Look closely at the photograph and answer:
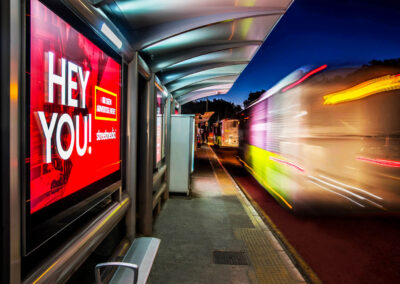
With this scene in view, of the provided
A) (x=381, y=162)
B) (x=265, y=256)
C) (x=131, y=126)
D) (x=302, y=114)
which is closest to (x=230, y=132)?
(x=302, y=114)

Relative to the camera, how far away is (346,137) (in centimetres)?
506

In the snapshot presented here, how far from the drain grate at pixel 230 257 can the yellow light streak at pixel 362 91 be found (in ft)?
11.2

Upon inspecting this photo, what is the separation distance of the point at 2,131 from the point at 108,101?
1439 mm

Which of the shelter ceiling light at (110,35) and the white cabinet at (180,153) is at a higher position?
the shelter ceiling light at (110,35)

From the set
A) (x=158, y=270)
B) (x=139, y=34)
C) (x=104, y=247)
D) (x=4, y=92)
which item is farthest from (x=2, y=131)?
(x=158, y=270)

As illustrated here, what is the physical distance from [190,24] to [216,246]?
11.6 ft

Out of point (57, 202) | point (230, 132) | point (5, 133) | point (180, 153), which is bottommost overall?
point (180, 153)

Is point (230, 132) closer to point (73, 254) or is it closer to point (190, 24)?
point (190, 24)

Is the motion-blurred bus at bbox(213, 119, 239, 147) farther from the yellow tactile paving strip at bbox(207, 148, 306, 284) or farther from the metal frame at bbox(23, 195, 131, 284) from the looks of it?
the metal frame at bbox(23, 195, 131, 284)

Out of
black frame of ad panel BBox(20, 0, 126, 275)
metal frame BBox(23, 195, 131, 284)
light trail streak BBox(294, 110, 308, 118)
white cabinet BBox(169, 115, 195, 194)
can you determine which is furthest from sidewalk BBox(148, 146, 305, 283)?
light trail streak BBox(294, 110, 308, 118)

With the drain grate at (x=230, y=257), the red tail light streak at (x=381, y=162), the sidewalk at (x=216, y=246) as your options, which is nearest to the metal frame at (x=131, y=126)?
the sidewalk at (x=216, y=246)

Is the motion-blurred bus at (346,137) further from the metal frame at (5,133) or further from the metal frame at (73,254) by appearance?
the metal frame at (5,133)

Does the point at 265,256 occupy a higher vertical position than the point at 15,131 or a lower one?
lower

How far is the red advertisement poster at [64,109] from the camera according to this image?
4.60 feet
